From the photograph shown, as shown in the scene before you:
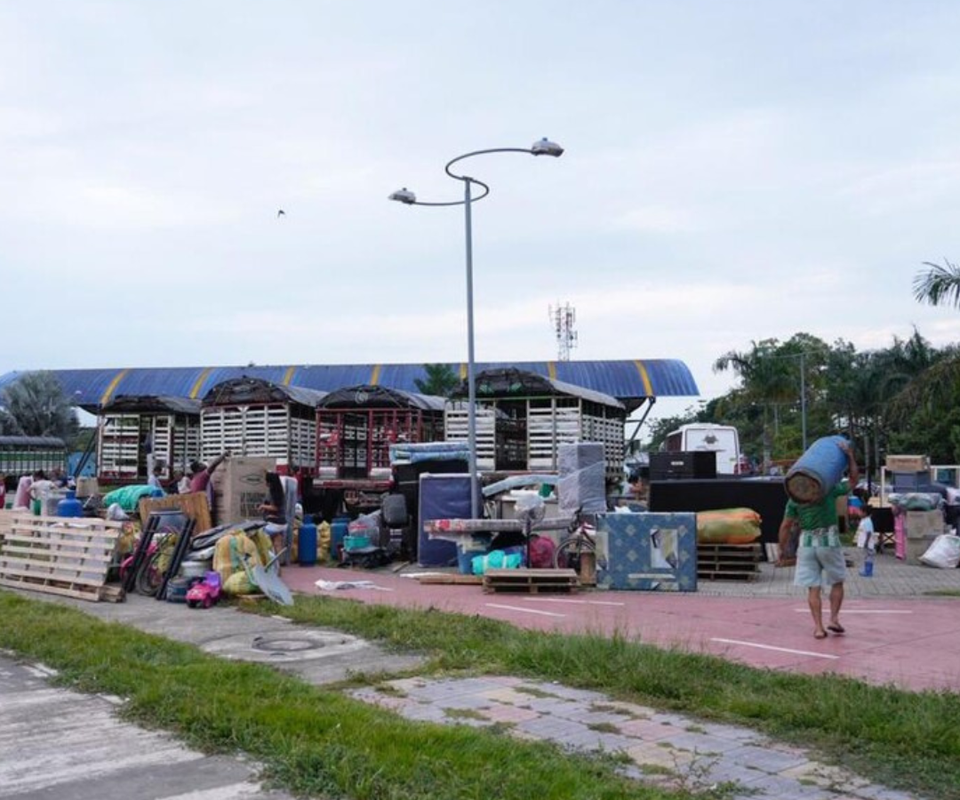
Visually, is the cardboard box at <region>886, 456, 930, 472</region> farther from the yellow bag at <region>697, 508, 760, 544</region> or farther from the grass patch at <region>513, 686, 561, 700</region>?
the grass patch at <region>513, 686, 561, 700</region>

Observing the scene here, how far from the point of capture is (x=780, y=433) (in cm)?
6394

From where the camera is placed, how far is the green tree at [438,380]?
5019cm

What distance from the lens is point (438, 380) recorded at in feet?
168

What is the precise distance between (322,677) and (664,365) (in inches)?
2013

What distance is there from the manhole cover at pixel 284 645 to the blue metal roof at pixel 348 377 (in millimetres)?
44276

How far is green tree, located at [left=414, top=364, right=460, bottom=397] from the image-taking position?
50188 millimetres

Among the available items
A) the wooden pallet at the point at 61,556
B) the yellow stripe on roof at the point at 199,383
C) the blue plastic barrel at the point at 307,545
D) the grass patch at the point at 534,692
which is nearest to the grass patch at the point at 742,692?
the grass patch at the point at 534,692

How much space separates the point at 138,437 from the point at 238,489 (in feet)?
36.0

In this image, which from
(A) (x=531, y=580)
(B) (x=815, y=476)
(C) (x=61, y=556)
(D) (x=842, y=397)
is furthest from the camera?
(D) (x=842, y=397)

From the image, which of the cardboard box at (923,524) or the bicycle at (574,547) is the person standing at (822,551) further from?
the cardboard box at (923,524)

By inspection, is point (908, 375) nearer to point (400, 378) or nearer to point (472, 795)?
point (400, 378)

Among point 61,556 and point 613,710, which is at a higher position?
point 61,556

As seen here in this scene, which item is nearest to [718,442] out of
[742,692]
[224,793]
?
[742,692]

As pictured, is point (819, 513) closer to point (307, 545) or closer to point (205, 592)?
point (205, 592)
